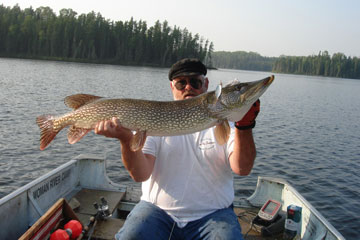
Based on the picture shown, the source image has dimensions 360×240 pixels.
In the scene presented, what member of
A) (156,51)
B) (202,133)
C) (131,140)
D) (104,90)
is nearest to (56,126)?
(131,140)

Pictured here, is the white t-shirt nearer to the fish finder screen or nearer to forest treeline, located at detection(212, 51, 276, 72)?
the fish finder screen

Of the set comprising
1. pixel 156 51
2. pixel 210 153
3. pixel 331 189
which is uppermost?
pixel 156 51

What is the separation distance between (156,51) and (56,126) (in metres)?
72.8

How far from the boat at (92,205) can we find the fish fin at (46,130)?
66cm

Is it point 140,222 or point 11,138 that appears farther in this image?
point 11,138

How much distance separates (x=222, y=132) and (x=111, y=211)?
204 centimetres

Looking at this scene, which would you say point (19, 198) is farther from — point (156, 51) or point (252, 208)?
point (156, 51)

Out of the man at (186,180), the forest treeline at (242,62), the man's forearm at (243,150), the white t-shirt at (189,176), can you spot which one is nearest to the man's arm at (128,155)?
the man at (186,180)

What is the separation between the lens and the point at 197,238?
2260 millimetres

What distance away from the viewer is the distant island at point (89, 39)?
187ft

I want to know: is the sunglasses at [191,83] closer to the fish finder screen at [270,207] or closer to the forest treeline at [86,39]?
the fish finder screen at [270,207]

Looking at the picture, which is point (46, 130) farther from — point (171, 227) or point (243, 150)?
point (243, 150)

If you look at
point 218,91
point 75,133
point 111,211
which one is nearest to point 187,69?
point 218,91

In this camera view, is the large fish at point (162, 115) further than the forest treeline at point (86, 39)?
No
